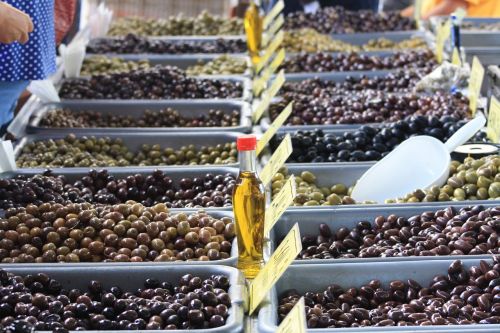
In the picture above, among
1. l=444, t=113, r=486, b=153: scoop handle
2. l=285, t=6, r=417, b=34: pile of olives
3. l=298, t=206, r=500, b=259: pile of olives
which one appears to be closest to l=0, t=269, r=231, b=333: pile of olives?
l=298, t=206, r=500, b=259: pile of olives

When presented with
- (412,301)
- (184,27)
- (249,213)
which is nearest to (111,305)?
(249,213)

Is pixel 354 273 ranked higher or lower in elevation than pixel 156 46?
lower

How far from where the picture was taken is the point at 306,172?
124 inches

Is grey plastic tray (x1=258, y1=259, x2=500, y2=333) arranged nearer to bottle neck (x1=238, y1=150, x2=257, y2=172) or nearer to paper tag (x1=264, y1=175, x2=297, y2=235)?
paper tag (x1=264, y1=175, x2=297, y2=235)

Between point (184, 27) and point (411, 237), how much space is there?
12.5ft

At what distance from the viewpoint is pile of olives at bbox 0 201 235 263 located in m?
2.36

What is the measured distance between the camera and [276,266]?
1892mm

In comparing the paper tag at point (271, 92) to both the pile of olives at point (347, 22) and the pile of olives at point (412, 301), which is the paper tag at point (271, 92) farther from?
the pile of olives at point (347, 22)

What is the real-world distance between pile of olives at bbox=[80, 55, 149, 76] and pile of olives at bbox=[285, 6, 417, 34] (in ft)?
4.93

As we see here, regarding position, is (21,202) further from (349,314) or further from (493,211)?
(493,211)

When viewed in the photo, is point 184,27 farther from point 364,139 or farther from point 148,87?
point 364,139

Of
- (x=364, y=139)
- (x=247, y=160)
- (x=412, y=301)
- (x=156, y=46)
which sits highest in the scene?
(x=247, y=160)

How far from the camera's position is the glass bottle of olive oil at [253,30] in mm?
4676

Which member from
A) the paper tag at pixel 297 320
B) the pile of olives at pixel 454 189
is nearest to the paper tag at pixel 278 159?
the pile of olives at pixel 454 189
